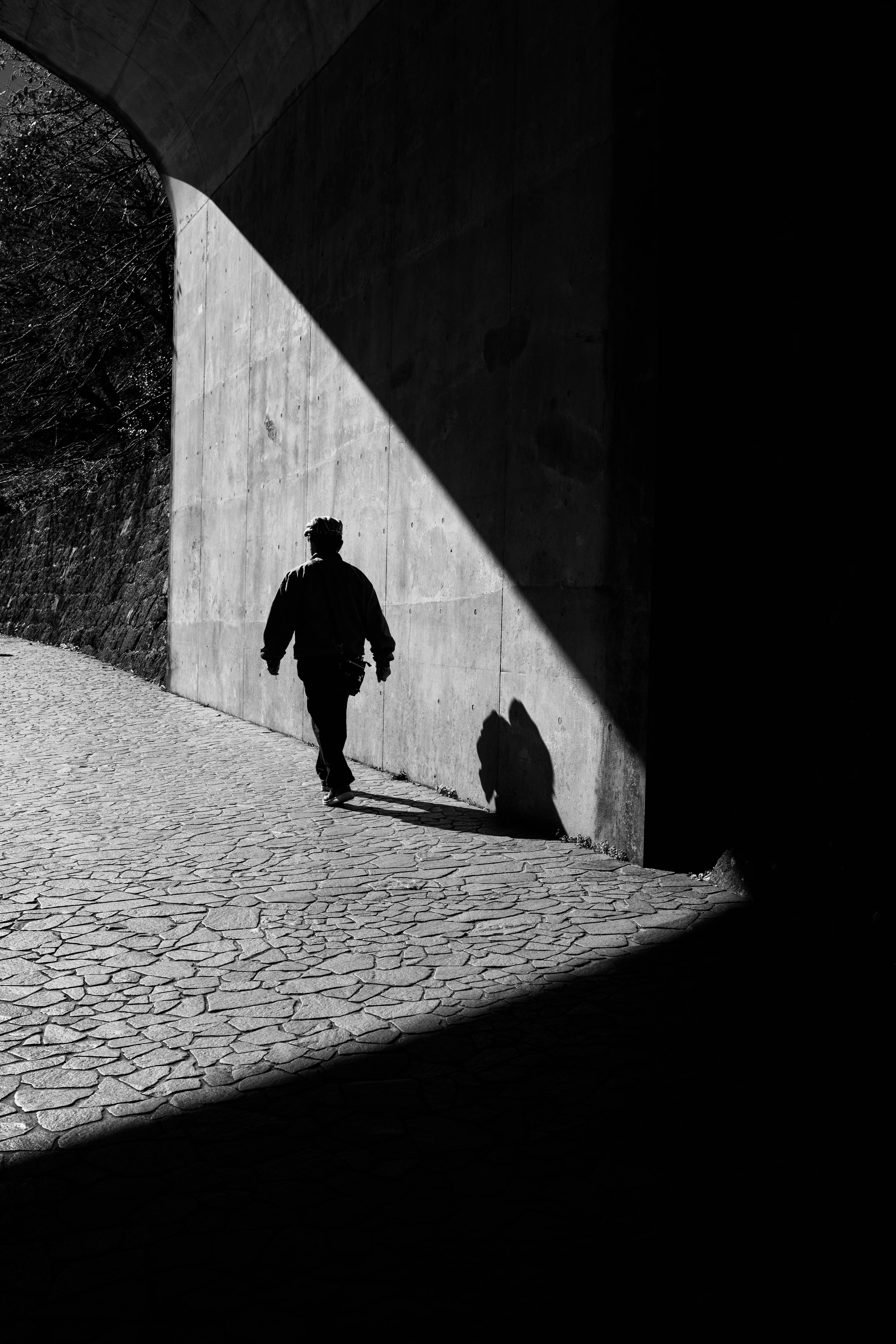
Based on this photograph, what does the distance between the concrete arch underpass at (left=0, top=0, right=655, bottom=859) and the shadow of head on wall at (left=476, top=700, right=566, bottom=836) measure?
0.02 meters

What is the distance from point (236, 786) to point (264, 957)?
13.0 ft

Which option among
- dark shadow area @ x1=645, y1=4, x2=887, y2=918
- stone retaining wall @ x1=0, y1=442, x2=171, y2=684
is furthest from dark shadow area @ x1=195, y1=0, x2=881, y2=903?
stone retaining wall @ x1=0, y1=442, x2=171, y2=684

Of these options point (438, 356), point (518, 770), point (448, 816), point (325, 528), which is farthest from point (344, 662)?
point (438, 356)

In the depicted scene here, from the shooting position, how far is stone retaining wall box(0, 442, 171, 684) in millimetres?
16109

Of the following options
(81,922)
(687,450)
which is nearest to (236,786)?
(81,922)

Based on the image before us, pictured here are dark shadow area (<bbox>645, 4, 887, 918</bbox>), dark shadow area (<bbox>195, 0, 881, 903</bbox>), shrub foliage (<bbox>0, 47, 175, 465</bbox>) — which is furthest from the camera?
shrub foliage (<bbox>0, 47, 175, 465</bbox>)

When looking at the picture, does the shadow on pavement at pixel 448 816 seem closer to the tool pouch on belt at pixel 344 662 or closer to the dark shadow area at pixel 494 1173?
the tool pouch on belt at pixel 344 662

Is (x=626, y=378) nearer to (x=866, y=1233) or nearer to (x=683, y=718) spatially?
(x=683, y=718)

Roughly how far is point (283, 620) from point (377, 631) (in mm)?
614

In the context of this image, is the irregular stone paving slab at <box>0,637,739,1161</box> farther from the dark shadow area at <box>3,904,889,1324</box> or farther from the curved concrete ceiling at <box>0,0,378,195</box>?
the curved concrete ceiling at <box>0,0,378,195</box>

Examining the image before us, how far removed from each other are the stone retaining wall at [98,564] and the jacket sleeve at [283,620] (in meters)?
7.32

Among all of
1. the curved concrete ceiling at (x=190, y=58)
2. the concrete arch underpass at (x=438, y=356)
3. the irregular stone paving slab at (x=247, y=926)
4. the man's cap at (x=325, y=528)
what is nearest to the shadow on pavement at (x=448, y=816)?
the irregular stone paving slab at (x=247, y=926)

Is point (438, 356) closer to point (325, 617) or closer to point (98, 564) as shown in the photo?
point (325, 617)

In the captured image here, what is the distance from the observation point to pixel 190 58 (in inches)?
499
